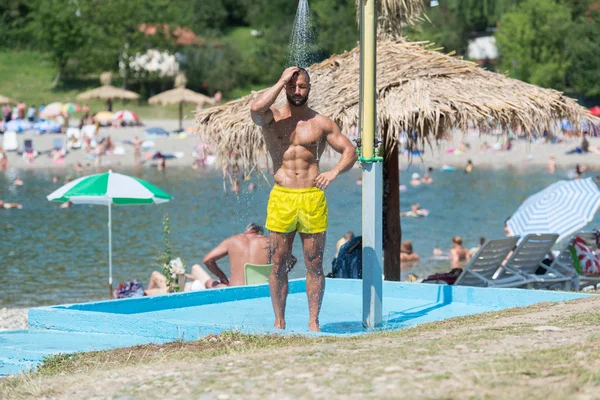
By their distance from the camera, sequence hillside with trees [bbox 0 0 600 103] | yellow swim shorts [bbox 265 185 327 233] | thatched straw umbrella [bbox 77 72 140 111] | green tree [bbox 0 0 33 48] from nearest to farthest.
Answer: yellow swim shorts [bbox 265 185 327 233] → thatched straw umbrella [bbox 77 72 140 111] → hillside with trees [bbox 0 0 600 103] → green tree [bbox 0 0 33 48]

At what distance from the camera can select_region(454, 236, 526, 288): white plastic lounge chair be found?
34.2 feet

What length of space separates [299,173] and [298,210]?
26 cm

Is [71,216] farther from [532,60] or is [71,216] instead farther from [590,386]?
[532,60]

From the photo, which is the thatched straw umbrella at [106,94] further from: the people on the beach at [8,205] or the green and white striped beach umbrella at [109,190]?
the green and white striped beach umbrella at [109,190]

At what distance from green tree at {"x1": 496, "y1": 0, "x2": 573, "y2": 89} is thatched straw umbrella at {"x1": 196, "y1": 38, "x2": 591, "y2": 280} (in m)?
41.5

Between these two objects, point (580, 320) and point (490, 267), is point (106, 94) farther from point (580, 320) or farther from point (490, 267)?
point (580, 320)

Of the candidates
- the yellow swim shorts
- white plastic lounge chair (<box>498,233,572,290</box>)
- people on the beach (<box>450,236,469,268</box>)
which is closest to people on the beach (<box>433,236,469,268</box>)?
people on the beach (<box>450,236,469,268</box>)

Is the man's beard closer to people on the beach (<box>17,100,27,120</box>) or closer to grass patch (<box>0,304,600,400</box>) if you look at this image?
grass patch (<box>0,304,600,400</box>)

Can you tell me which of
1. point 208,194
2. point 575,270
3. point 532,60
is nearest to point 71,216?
point 208,194

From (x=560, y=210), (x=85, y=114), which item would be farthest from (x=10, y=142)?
(x=560, y=210)

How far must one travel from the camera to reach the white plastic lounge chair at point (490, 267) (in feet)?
34.2

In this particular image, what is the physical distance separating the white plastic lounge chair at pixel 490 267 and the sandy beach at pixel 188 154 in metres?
29.4

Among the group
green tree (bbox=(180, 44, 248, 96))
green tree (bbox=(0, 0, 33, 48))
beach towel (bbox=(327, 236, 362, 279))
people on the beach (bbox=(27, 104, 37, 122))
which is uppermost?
green tree (bbox=(0, 0, 33, 48))

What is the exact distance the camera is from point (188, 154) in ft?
137
